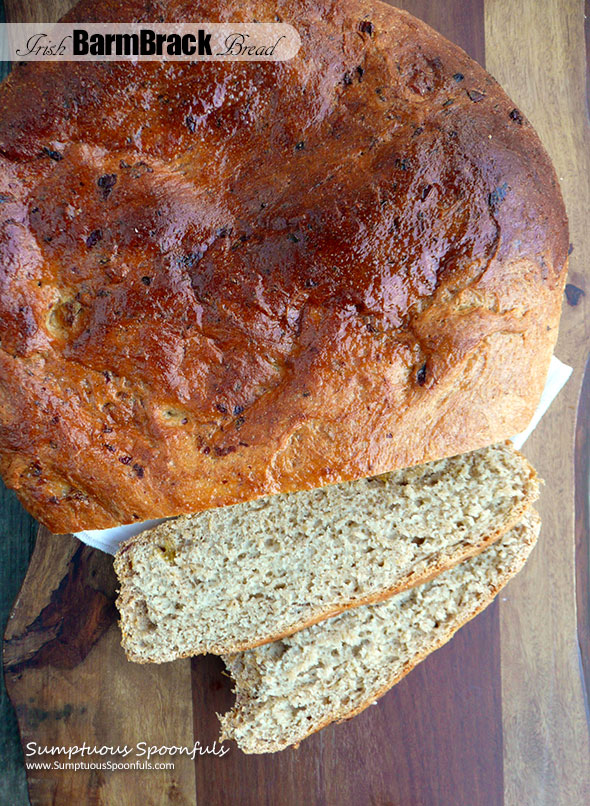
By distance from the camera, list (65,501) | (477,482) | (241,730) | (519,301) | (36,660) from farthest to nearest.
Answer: (36,660), (241,730), (477,482), (65,501), (519,301)

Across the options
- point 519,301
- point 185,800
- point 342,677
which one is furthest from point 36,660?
point 519,301

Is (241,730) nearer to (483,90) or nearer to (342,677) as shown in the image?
(342,677)

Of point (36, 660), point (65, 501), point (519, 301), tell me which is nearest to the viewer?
point (519, 301)

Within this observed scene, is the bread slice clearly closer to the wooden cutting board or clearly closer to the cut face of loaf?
the cut face of loaf

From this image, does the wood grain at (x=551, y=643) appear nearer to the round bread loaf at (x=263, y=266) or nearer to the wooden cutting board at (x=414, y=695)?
the wooden cutting board at (x=414, y=695)

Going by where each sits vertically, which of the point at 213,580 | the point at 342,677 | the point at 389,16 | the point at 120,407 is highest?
the point at 389,16

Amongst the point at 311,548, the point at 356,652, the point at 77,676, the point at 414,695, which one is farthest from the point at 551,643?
the point at 77,676

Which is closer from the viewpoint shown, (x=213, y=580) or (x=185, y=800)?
(x=213, y=580)

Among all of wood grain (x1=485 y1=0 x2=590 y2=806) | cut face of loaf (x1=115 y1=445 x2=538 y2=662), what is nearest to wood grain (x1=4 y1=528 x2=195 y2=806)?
cut face of loaf (x1=115 y1=445 x2=538 y2=662)
